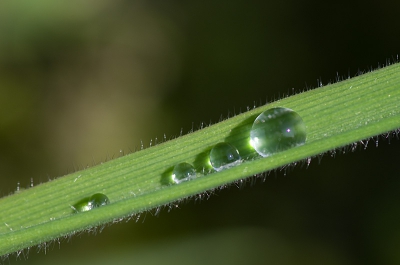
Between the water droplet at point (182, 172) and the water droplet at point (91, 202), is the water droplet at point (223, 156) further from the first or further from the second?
the water droplet at point (91, 202)

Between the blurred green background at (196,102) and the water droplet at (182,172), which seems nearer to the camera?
the water droplet at (182,172)

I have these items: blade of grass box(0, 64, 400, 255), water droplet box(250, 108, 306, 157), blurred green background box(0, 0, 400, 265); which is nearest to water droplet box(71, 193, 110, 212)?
blade of grass box(0, 64, 400, 255)

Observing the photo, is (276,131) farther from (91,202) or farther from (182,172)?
(91,202)

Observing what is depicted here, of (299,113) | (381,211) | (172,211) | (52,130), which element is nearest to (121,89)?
(52,130)

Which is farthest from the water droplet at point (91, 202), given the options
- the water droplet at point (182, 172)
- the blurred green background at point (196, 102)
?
the blurred green background at point (196, 102)

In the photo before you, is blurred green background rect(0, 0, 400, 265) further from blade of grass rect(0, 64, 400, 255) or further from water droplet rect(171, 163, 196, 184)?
water droplet rect(171, 163, 196, 184)

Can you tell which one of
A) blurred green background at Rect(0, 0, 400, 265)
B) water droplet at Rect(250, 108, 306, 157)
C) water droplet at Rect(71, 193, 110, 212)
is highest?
blurred green background at Rect(0, 0, 400, 265)

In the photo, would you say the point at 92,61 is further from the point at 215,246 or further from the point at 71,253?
the point at 215,246
